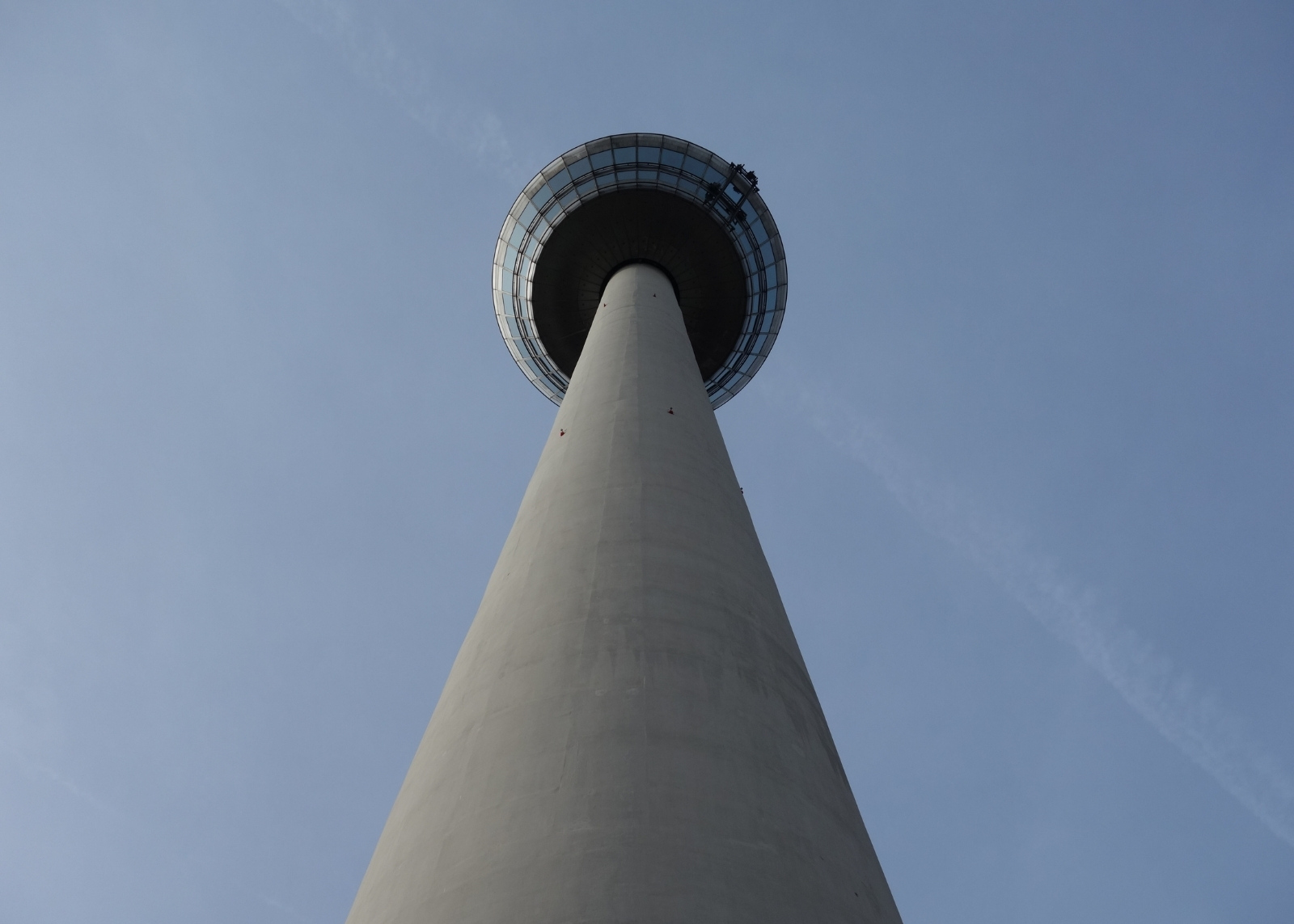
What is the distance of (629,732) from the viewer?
654 centimetres

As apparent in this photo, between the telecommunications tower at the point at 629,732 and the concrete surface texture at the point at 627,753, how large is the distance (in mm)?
17

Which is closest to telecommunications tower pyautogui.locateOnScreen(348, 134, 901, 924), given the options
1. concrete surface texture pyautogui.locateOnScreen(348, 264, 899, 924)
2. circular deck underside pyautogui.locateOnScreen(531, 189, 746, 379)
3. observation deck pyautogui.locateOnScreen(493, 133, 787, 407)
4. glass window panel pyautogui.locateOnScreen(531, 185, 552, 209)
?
concrete surface texture pyautogui.locateOnScreen(348, 264, 899, 924)

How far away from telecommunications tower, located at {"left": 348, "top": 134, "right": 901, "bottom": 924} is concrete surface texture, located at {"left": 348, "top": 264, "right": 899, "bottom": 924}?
2 centimetres

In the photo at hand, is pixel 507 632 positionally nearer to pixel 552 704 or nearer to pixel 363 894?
pixel 552 704

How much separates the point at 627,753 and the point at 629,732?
21 cm

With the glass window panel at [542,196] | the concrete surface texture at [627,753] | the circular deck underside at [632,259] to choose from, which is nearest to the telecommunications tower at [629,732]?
the concrete surface texture at [627,753]

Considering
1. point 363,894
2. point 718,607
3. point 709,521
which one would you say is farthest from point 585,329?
point 363,894

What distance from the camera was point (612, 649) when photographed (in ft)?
24.3

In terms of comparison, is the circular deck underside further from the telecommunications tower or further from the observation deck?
the telecommunications tower

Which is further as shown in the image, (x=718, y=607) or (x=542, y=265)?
(x=542, y=265)

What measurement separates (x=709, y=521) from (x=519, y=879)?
5.22 meters

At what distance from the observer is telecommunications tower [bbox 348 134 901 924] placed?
18.2 ft

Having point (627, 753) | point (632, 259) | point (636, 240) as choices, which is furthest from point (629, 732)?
point (636, 240)

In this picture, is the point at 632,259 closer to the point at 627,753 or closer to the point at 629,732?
the point at 629,732
